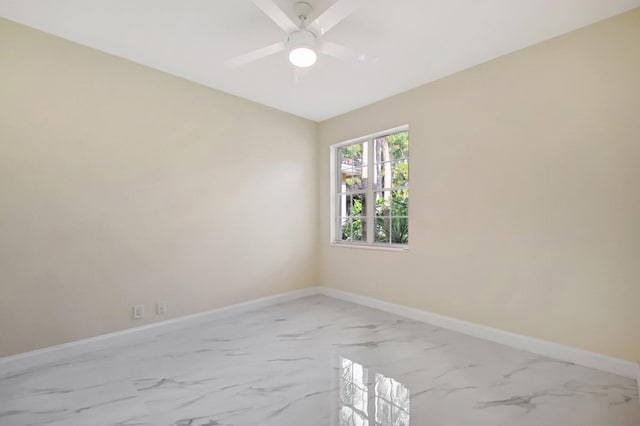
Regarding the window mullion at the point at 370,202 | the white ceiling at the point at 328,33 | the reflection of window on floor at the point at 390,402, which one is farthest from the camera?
the window mullion at the point at 370,202

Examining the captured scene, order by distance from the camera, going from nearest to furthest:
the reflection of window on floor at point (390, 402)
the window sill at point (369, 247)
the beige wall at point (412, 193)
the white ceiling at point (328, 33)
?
the reflection of window on floor at point (390, 402)
the white ceiling at point (328, 33)
the beige wall at point (412, 193)
the window sill at point (369, 247)

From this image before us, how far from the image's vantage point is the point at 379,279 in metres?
3.69

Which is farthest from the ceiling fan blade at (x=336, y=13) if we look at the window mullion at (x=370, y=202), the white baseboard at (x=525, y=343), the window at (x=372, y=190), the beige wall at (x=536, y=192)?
the white baseboard at (x=525, y=343)

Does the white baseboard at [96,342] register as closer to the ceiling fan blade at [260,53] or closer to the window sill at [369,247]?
the window sill at [369,247]

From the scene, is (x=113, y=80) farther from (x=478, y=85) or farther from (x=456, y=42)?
(x=478, y=85)

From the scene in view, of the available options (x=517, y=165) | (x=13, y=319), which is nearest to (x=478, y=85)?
(x=517, y=165)

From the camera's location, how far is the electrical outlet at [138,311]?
2786 millimetres

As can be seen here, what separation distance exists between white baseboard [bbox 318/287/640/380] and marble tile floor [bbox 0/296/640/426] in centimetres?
8

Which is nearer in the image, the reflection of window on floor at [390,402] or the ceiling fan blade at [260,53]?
the reflection of window on floor at [390,402]

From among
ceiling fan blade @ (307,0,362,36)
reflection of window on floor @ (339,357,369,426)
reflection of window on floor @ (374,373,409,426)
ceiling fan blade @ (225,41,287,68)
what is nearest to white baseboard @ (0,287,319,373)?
reflection of window on floor @ (339,357,369,426)

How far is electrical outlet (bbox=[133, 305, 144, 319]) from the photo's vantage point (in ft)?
9.14

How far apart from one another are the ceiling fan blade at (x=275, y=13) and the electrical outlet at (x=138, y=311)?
110 inches

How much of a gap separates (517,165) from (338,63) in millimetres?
1930

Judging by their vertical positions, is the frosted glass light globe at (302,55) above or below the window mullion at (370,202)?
above
